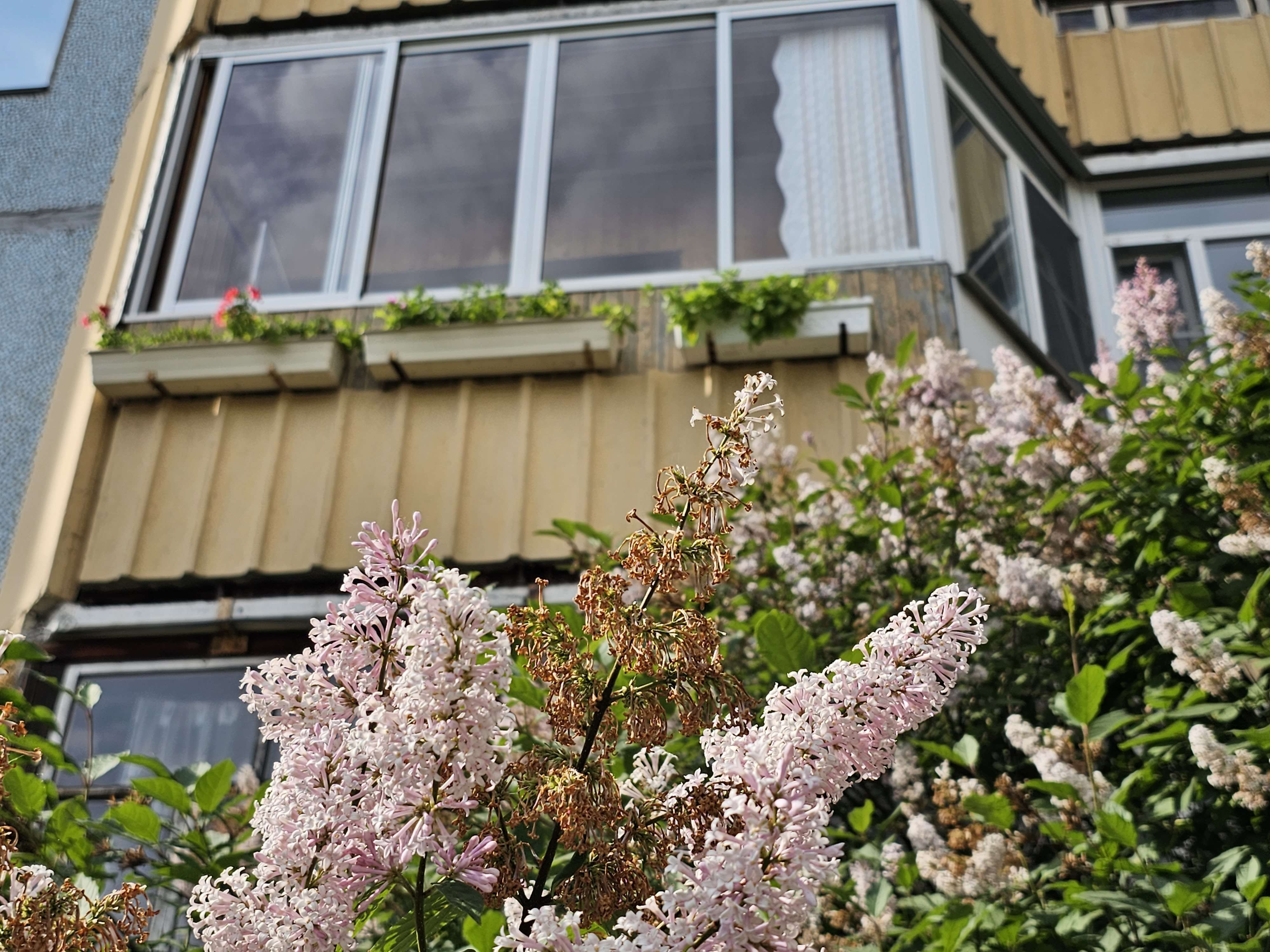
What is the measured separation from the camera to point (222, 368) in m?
4.80

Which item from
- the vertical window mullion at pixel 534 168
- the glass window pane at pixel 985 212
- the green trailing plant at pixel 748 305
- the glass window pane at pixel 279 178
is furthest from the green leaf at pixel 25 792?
the glass window pane at pixel 985 212

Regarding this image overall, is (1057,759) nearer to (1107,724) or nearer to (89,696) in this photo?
(1107,724)

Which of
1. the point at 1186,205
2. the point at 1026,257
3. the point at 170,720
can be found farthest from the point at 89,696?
the point at 1186,205

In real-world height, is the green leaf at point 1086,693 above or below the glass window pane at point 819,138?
below

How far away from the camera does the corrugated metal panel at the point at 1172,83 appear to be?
676 cm

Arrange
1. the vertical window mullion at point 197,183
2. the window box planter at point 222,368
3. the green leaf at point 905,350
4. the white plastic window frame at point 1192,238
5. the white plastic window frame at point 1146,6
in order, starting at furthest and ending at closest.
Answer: the white plastic window frame at point 1146,6 < the white plastic window frame at point 1192,238 < the vertical window mullion at point 197,183 < the window box planter at point 222,368 < the green leaf at point 905,350

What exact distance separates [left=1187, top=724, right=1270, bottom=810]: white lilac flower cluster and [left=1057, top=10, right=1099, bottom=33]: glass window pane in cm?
669

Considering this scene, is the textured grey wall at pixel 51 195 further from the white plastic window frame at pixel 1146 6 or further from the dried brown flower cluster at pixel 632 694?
the white plastic window frame at pixel 1146 6

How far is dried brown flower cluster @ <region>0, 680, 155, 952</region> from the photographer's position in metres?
0.93

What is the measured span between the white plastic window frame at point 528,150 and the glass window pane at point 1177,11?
2790 mm

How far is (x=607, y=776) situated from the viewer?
893mm

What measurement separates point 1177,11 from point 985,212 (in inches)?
123

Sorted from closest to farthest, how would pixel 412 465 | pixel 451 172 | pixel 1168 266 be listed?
pixel 412 465 < pixel 451 172 < pixel 1168 266

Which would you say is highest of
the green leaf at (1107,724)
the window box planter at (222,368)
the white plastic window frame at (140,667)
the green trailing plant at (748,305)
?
the green trailing plant at (748,305)
